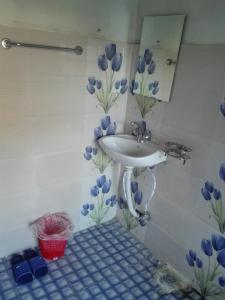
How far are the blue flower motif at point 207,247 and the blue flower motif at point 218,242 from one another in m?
0.03

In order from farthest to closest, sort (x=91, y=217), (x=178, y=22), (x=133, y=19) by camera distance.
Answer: (x=91, y=217), (x=133, y=19), (x=178, y=22)

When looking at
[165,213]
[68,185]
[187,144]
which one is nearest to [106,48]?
[187,144]

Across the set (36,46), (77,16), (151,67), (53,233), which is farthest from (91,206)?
(77,16)

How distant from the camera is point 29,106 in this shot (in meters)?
1.66

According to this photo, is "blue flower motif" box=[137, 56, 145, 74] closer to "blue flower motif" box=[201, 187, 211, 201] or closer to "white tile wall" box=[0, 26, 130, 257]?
"white tile wall" box=[0, 26, 130, 257]

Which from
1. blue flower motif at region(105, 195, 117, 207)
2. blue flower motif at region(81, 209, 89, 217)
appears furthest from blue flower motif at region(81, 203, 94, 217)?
blue flower motif at region(105, 195, 117, 207)

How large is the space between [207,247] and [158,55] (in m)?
1.19

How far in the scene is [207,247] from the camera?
1.64m

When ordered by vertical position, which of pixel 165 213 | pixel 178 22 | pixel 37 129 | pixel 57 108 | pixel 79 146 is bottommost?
pixel 165 213

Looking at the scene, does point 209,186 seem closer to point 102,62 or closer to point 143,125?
point 143,125

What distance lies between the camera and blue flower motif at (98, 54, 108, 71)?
6.04ft

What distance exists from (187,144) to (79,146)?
74cm

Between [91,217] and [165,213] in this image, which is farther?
[91,217]

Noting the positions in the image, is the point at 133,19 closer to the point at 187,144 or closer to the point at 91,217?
the point at 187,144
